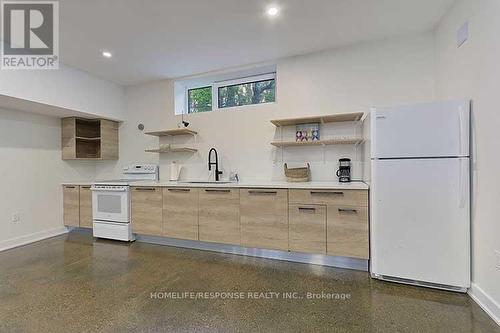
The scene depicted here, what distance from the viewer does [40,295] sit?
2145mm

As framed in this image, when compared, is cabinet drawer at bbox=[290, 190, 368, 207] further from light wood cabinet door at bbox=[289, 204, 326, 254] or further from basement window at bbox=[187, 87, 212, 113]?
basement window at bbox=[187, 87, 212, 113]

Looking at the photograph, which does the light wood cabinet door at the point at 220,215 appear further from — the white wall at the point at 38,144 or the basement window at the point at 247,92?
the white wall at the point at 38,144

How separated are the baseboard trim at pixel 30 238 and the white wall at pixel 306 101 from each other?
5.82ft

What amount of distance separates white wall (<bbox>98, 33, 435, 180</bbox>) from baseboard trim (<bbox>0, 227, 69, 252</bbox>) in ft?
5.82

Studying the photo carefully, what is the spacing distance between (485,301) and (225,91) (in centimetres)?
371

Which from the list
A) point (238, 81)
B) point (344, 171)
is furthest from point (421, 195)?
point (238, 81)

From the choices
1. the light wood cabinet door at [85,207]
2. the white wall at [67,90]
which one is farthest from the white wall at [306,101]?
the light wood cabinet door at [85,207]

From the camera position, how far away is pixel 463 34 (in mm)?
2162

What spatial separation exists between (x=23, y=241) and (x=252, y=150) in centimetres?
353

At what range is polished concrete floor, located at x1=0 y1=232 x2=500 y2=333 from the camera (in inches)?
67.8

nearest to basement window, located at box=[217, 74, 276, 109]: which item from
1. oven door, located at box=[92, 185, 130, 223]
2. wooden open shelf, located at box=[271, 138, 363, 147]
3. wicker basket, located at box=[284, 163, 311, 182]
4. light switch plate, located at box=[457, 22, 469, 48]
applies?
wooden open shelf, located at box=[271, 138, 363, 147]

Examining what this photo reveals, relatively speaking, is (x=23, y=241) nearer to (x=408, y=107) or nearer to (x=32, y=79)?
(x=32, y=79)

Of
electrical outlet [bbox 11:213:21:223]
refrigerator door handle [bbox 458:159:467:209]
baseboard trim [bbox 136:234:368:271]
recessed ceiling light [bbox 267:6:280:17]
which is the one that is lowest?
baseboard trim [bbox 136:234:368:271]

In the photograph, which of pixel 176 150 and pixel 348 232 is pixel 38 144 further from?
pixel 348 232
